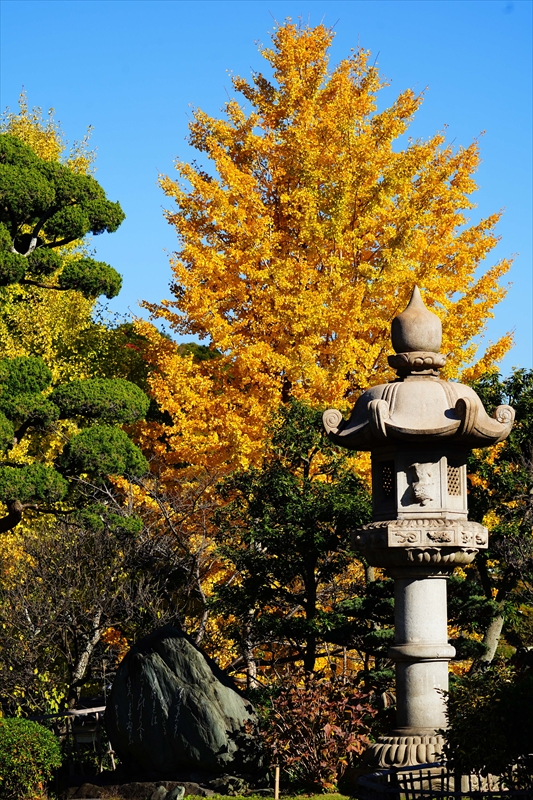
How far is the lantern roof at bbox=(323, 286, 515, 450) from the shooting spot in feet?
30.8

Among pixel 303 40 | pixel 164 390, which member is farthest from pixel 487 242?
pixel 164 390

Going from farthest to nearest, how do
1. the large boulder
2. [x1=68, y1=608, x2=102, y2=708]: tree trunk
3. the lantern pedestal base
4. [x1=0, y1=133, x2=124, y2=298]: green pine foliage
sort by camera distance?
[x1=0, y1=133, x2=124, y2=298]: green pine foliage
[x1=68, y1=608, x2=102, y2=708]: tree trunk
the large boulder
the lantern pedestal base

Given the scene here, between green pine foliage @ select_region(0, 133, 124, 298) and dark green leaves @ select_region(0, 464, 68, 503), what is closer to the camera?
dark green leaves @ select_region(0, 464, 68, 503)

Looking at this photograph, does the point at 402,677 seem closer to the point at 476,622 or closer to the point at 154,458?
the point at 476,622

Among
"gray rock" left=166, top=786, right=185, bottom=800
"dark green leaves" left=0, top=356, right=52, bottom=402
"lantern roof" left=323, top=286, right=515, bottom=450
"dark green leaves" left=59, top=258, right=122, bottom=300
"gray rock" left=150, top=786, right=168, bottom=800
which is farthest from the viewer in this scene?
"dark green leaves" left=59, top=258, right=122, bottom=300

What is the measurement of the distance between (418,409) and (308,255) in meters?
8.20

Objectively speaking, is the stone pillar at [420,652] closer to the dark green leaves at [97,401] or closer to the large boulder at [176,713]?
the large boulder at [176,713]

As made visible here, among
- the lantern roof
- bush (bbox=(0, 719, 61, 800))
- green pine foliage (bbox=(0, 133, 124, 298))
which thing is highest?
green pine foliage (bbox=(0, 133, 124, 298))

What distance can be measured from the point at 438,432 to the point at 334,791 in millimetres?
4322

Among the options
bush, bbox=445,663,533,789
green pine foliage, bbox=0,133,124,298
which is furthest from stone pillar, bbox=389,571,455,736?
green pine foliage, bbox=0,133,124,298

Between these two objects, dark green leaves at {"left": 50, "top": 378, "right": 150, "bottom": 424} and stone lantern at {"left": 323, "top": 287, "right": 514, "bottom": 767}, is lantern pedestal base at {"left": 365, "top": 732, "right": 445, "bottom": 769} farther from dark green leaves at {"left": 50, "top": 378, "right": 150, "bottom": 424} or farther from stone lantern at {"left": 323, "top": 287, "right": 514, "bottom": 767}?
dark green leaves at {"left": 50, "top": 378, "right": 150, "bottom": 424}

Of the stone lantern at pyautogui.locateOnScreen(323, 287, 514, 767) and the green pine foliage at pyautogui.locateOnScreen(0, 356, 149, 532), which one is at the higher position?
the green pine foliage at pyautogui.locateOnScreen(0, 356, 149, 532)

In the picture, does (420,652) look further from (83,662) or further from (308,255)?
(308,255)

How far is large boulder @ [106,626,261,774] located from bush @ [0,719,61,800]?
2.71 ft
